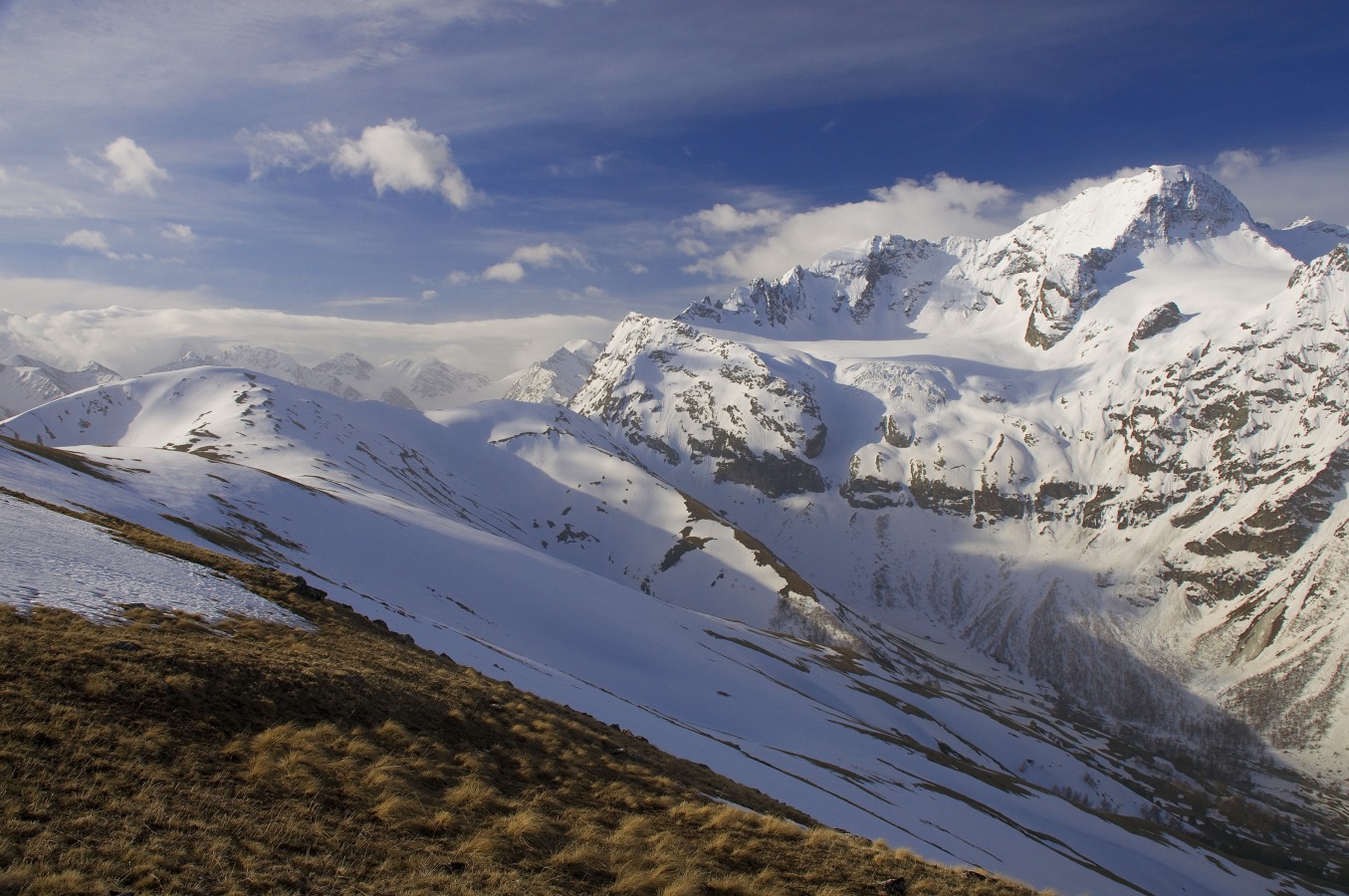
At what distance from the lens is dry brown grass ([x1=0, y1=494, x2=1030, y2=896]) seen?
40.1 ft

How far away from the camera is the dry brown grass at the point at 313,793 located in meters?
12.2

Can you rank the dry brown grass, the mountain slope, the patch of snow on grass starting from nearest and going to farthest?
1. the dry brown grass
2. the patch of snow on grass
3. the mountain slope

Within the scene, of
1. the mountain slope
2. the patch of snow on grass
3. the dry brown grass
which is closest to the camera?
the dry brown grass

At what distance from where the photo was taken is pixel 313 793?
15.4 m

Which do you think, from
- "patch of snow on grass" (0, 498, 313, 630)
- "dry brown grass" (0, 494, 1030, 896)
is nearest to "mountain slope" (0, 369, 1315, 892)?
"patch of snow on grass" (0, 498, 313, 630)

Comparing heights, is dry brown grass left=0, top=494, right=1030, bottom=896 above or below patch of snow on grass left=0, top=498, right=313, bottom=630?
above

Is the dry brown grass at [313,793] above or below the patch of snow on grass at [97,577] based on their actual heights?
above

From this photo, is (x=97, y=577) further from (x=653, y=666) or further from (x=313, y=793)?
(x=653, y=666)

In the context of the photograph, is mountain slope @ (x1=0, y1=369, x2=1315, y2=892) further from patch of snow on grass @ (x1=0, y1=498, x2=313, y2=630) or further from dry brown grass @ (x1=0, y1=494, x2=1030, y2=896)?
dry brown grass @ (x1=0, y1=494, x2=1030, y2=896)

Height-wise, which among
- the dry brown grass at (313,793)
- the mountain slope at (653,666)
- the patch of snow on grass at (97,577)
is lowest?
the mountain slope at (653,666)

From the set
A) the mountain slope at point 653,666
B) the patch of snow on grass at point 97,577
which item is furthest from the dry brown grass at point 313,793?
the mountain slope at point 653,666

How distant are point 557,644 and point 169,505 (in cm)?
3645

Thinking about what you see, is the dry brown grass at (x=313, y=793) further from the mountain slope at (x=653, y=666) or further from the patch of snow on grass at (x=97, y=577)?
the mountain slope at (x=653, y=666)

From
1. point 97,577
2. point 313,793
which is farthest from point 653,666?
point 313,793
